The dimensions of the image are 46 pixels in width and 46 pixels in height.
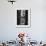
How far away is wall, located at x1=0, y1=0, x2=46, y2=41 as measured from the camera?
5023mm

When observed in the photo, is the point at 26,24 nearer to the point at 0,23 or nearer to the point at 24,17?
the point at 24,17

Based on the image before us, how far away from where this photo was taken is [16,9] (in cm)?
503

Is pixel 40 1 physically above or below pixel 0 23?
above

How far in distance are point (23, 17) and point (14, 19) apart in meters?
0.36

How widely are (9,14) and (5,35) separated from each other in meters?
0.82

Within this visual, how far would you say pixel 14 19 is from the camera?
5043 millimetres

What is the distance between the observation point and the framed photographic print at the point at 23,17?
5.05 m

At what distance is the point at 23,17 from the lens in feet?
16.6

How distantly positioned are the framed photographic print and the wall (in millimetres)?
116

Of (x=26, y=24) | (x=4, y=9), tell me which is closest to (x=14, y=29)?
(x=26, y=24)

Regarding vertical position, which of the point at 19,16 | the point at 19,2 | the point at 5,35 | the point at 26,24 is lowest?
the point at 5,35

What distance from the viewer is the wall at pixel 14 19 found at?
502 cm

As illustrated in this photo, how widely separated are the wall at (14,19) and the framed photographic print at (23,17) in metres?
0.12

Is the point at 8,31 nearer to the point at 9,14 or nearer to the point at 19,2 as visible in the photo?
the point at 9,14
